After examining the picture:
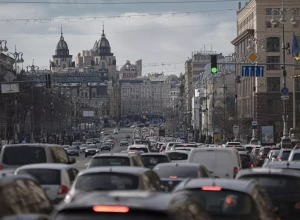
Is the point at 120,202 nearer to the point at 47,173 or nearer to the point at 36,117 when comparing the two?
the point at 47,173

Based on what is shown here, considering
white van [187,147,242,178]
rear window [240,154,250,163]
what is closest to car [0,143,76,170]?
white van [187,147,242,178]

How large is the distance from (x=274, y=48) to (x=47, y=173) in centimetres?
8895

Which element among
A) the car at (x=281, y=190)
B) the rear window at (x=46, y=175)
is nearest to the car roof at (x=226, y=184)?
the car at (x=281, y=190)

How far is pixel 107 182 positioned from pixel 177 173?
15.8 feet

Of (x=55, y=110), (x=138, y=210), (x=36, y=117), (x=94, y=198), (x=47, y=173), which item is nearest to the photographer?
(x=138, y=210)

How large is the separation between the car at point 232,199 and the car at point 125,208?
2.57m

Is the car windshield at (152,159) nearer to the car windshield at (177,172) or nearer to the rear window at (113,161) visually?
the rear window at (113,161)

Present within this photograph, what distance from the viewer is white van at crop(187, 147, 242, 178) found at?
2592cm

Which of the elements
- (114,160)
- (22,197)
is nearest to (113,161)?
(114,160)

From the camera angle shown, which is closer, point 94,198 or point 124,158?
point 94,198

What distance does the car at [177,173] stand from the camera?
18.5m

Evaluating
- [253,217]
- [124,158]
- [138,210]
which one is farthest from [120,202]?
[124,158]

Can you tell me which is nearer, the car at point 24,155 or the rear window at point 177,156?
the car at point 24,155

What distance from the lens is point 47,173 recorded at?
61.5 feet
